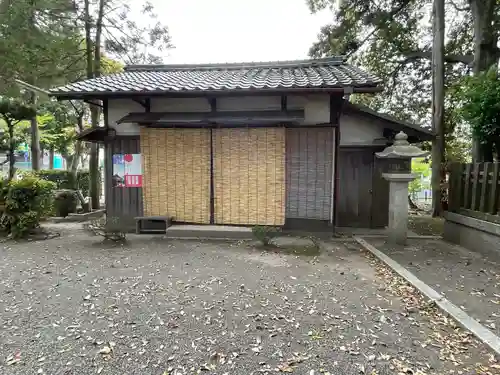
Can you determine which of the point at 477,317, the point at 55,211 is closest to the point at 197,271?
the point at 477,317

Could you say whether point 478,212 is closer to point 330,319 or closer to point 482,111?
point 482,111

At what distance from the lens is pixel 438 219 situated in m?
10.9

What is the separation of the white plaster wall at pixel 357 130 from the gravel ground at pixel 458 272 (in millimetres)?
2655

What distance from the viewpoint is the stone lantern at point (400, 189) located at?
6574 mm

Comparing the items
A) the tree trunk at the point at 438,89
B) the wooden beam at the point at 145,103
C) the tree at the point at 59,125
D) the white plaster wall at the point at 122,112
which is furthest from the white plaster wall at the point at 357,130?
the tree at the point at 59,125

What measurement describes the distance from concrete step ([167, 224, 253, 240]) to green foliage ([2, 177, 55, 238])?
9.42ft

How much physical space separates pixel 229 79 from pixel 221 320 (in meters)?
6.10

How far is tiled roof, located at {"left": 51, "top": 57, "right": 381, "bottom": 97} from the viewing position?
665 centimetres

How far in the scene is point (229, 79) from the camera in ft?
26.3

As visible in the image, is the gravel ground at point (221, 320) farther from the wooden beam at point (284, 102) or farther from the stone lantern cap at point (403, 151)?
the wooden beam at point (284, 102)

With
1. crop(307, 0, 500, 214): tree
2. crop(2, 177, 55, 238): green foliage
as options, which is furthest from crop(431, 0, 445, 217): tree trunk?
crop(2, 177, 55, 238): green foliage

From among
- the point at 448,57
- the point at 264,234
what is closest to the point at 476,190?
the point at 264,234

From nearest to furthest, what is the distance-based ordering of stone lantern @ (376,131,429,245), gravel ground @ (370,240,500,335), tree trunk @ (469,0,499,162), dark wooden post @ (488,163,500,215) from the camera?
gravel ground @ (370,240,500,335) → dark wooden post @ (488,163,500,215) → stone lantern @ (376,131,429,245) → tree trunk @ (469,0,499,162)

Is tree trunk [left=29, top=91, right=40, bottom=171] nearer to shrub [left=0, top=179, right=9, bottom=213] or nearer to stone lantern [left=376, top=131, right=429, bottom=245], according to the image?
shrub [left=0, top=179, right=9, bottom=213]
